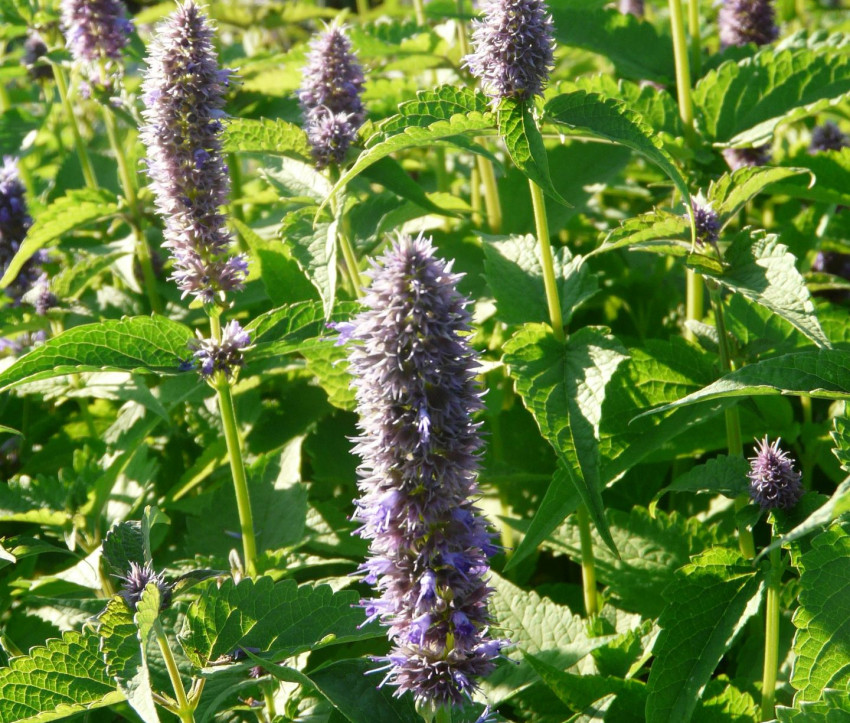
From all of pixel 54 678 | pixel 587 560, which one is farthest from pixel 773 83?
pixel 54 678

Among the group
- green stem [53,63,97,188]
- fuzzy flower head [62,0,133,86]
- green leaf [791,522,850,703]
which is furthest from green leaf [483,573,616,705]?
green stem [53,63,97,188]

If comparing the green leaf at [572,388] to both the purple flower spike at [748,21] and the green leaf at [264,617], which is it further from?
the purple flower spike at [748,21]

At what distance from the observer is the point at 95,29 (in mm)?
3395

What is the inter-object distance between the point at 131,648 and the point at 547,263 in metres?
1.32

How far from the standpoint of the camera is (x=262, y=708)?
2312 millimetres

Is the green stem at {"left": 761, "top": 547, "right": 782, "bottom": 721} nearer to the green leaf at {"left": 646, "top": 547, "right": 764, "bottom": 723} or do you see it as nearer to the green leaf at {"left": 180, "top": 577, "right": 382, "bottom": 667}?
the green leaf at {"left": 646, "top": 547, "right": 764, "bottom": 723}

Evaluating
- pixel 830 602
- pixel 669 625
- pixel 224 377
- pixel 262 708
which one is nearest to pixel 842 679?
pixel 830 602

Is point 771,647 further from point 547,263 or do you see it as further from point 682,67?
point 682,67

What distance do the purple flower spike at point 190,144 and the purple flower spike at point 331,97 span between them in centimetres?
37

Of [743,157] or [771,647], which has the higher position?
[743,157]

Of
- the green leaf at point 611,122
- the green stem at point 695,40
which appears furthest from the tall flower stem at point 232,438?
the green stem at point 695,40

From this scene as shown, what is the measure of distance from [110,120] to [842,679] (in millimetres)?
3074

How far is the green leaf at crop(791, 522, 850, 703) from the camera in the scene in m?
1.94

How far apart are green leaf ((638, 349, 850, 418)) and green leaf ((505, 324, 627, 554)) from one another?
0.23 meters
